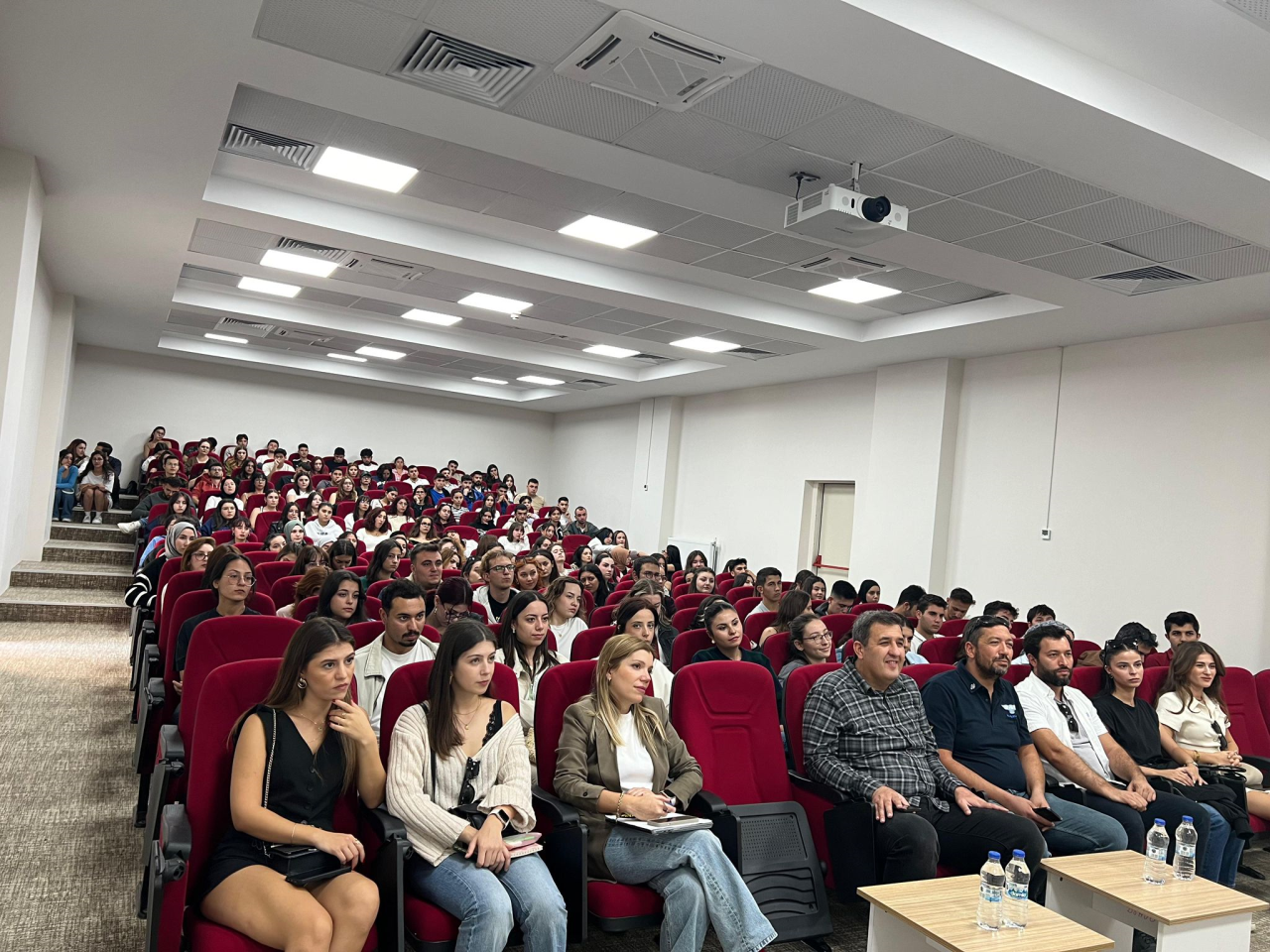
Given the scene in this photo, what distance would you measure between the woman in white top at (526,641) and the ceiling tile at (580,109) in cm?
237

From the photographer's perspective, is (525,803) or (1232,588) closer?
(525,803)

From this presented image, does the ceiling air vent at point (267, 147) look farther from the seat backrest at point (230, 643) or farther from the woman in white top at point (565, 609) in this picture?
the seat backrest at point (230, 643)

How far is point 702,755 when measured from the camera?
134 inches

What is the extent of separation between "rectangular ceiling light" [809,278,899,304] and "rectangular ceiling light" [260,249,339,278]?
433cm

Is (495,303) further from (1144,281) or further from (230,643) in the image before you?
(230,643)

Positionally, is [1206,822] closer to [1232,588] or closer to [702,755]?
[702,755]

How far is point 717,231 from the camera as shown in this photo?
6.55 metres

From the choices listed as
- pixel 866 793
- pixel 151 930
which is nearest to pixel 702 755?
pixel 866 793

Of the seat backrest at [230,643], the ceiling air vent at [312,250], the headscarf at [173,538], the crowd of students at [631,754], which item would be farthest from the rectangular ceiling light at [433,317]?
the seat backrest at [230,643]

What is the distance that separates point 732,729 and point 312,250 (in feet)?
20.2

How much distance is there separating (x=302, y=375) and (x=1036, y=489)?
12421 mm

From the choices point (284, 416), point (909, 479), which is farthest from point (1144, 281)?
point (284, 416)

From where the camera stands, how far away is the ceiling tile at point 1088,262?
238 inches

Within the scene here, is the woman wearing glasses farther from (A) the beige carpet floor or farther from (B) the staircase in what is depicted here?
(B) the staircase
